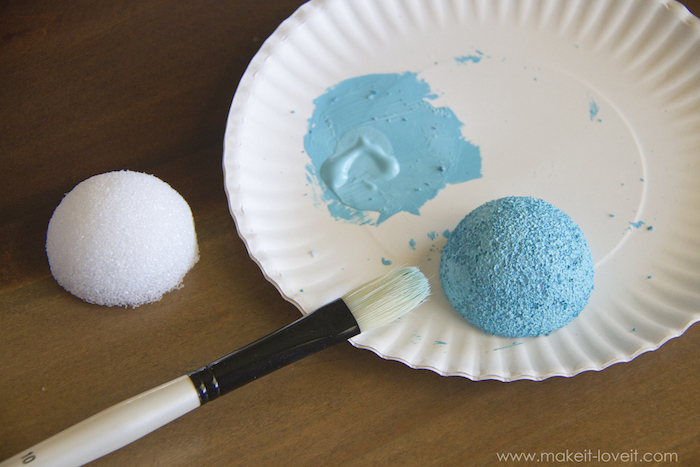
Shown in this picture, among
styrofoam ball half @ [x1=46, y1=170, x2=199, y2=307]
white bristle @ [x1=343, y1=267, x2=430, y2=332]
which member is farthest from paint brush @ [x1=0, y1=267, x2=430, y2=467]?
styrofoam ball half @ [x1=46, y1=170, x2=199, y2=307]

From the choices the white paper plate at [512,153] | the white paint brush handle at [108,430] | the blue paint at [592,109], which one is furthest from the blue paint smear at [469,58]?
the white paint brush handle at [108,430]

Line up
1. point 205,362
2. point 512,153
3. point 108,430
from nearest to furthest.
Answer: point 108,430 < point 205,362 < point 512,153

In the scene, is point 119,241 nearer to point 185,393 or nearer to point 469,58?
point 185,393

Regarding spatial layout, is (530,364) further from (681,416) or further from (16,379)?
(16,379)

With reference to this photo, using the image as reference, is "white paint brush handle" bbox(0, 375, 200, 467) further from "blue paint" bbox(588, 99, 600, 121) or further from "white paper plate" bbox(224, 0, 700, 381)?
"blue paint" bbox(588, 99, 600, 121)

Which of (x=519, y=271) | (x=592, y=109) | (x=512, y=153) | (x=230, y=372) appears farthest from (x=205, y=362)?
(x=592, y=109)

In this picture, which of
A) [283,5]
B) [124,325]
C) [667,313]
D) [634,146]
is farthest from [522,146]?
[124,325]
